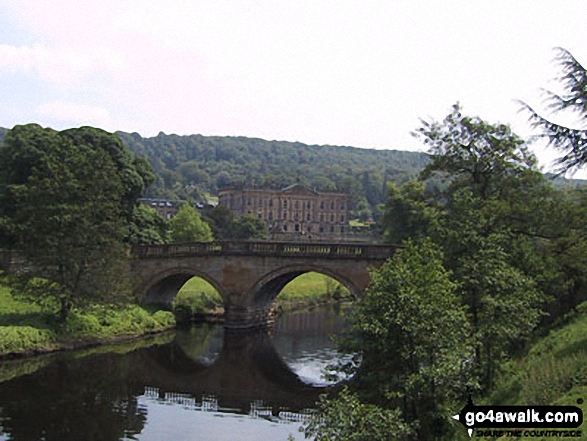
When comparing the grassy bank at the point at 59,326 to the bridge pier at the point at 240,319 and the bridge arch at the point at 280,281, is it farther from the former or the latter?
the bridge arch at the point at 280,281

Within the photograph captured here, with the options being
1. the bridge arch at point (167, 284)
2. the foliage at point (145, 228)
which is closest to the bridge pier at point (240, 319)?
the bridge arch at point (167, 284)

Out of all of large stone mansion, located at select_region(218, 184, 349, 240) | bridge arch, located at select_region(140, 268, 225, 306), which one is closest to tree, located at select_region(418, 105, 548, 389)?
bridge arch, located at select_region(140, 268, 225, 306)

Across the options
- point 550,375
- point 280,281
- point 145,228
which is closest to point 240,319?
point 280,281

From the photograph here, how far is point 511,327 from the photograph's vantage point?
64.2 feet

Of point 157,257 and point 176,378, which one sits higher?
point 157,257

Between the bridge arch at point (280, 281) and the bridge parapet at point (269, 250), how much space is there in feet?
3.08

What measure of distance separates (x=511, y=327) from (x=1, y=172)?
42602 mm

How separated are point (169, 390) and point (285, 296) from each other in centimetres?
3025

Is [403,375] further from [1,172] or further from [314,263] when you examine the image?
[1,172]

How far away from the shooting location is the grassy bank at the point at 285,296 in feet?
169

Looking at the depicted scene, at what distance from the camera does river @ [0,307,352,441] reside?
24156 millimetres

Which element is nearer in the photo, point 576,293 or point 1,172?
point 576,293

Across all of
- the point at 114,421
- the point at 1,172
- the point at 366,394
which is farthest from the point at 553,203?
the point at 1,172

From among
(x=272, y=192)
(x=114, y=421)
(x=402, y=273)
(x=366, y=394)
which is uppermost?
(x=272, y=192)
